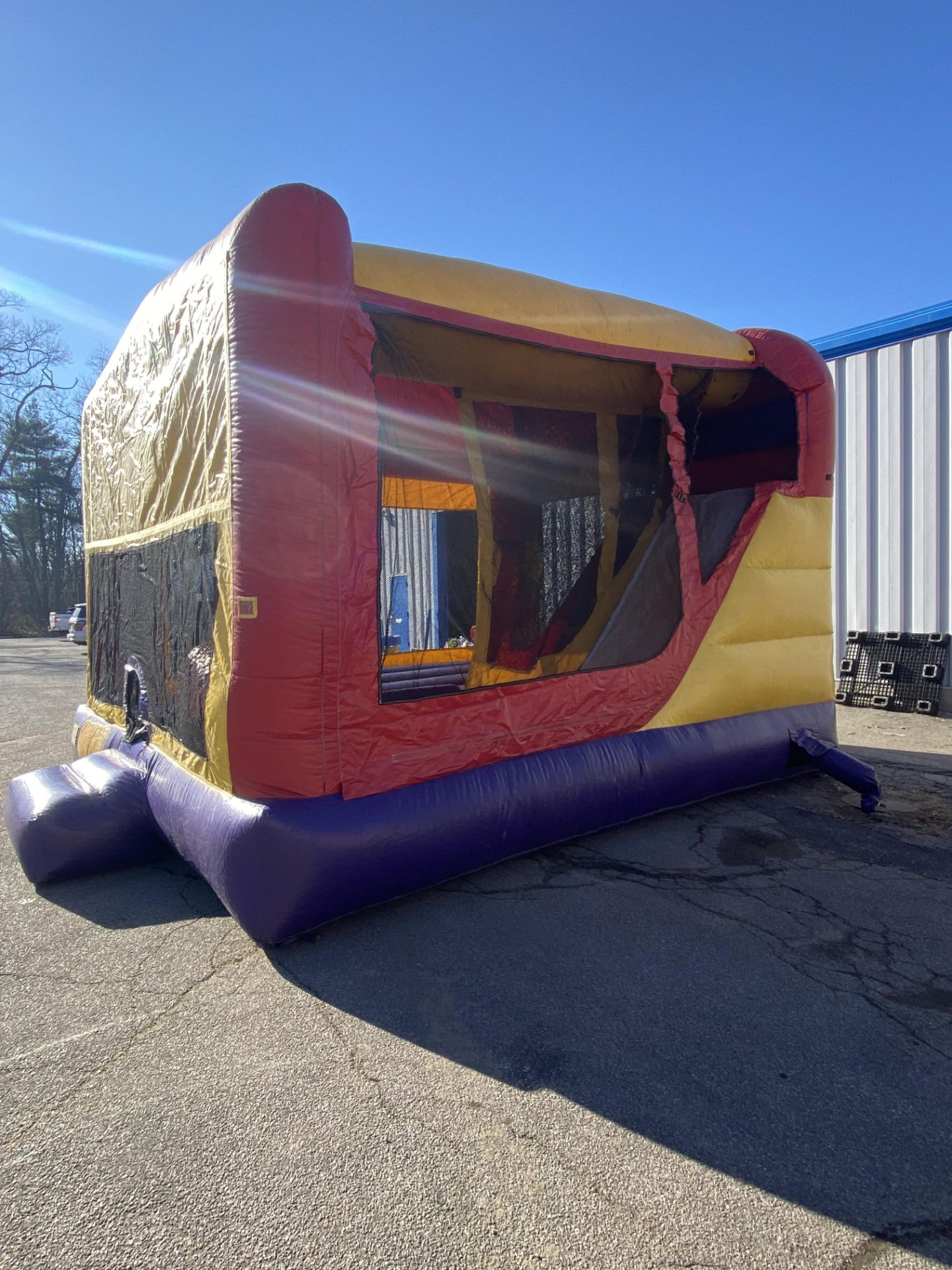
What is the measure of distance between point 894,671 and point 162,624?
686 cm

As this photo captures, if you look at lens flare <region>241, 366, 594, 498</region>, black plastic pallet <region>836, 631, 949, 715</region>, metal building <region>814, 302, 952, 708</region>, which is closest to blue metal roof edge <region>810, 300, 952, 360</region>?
metal building <region>814, 302, 952, 708</region>

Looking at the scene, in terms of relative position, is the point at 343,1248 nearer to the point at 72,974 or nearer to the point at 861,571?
the point at 72,974

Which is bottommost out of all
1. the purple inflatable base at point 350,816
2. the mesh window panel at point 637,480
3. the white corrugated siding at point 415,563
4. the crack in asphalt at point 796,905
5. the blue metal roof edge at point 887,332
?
the crack in asphalt at point 796,905

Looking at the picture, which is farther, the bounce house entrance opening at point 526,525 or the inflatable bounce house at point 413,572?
the bounce house entrance opening at point 526,525

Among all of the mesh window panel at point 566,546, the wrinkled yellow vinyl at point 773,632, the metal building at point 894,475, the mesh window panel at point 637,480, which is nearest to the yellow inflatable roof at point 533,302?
the mesh window panel at point 637,480

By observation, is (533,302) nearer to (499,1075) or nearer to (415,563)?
(415,563)

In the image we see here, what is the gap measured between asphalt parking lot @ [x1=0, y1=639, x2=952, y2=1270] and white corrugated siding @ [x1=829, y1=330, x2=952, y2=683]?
4.84 m

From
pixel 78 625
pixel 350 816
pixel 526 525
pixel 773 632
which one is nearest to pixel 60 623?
pixel 78 625

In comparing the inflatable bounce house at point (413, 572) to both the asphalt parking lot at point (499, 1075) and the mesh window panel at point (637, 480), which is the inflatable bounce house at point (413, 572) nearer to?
the mesh window panel at point (637, 480)

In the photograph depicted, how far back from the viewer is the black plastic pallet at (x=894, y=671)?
24.2ft

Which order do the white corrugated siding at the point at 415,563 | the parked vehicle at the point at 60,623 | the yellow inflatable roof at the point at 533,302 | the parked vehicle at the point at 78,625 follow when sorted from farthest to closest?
the parked vehicle at the point at 60,623 < the parked vehicle at the point at 78,625 < the white corrugated siding at the point at 415,563 < the yellow inflatable roof at the point at 533,302

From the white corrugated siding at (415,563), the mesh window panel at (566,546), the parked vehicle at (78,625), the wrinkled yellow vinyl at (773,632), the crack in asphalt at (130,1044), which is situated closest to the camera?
the crack in asphalt at (130,1044)

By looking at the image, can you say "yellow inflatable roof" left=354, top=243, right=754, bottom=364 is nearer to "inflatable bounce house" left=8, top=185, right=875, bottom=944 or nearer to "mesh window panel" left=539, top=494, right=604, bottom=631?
"inflatable bounce house" left=8, top=185, right=875, bottom=944

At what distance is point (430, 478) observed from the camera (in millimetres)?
5535
